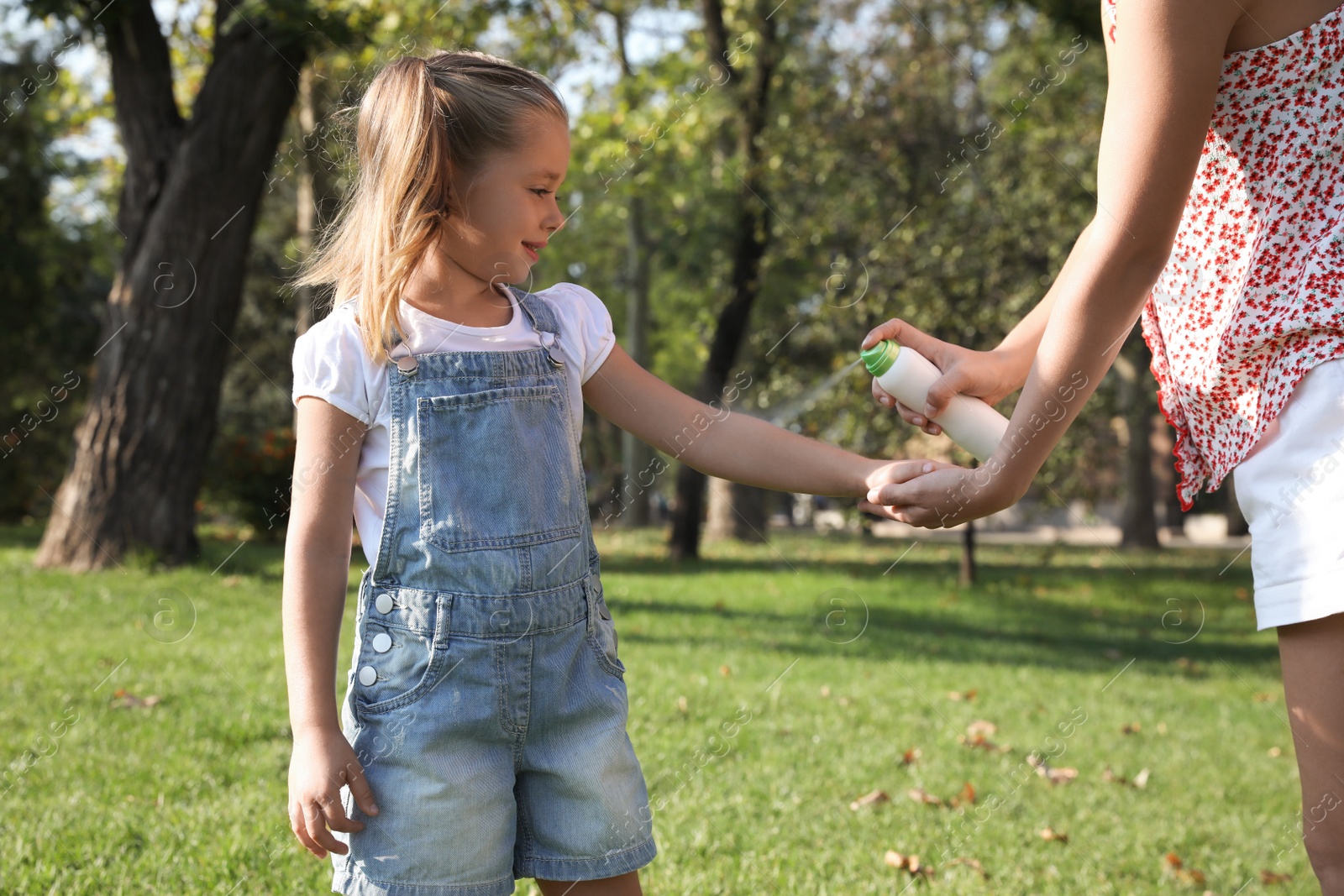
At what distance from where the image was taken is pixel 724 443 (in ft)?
6.64

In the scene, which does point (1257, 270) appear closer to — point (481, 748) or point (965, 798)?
point (481, 748)

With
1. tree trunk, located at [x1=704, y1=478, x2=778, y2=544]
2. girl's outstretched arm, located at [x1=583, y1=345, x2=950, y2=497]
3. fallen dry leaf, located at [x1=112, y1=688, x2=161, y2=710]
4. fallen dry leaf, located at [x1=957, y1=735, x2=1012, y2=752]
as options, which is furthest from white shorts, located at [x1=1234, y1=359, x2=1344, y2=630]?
tree trunk, located at [x1=704, y1=478, x2=778, y2=544]

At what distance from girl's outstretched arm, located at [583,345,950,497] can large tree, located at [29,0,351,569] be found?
693 centimetres

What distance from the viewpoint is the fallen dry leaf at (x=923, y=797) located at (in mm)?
3707

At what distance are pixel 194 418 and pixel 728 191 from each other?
6.80 m

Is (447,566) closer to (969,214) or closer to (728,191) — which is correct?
(969,214)

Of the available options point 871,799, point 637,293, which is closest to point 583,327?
point 871,799

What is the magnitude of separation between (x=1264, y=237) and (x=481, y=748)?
1323 millimetres

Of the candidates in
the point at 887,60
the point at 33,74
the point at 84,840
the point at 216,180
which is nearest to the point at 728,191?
the point at 887,60

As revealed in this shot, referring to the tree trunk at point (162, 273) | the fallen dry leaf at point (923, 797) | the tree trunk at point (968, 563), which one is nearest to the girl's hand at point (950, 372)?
the fallen dry leaf at point (923, 797)

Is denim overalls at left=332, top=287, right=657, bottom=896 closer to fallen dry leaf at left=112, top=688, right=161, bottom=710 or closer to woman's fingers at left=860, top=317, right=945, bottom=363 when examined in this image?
woman's fingers at left=860, top=317, right=945, bottom=363

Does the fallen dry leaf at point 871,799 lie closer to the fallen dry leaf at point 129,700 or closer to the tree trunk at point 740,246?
the fallen dry leaf at point 129,700

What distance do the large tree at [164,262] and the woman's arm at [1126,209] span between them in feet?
24.3

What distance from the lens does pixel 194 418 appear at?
8266 millimetres
